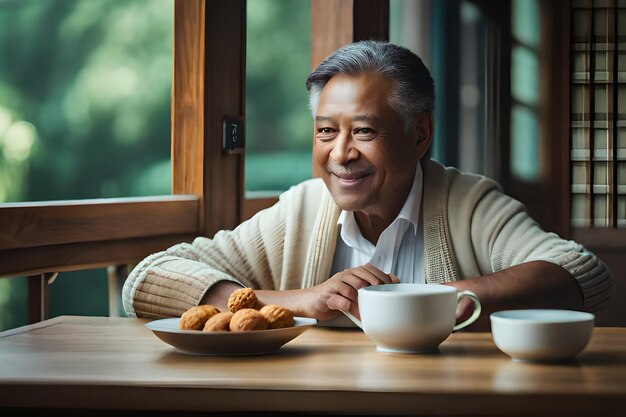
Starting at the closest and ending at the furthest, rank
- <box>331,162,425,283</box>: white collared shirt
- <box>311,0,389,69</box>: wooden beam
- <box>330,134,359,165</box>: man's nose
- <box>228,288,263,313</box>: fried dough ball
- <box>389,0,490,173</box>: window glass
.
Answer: <box>228,288,263,313</box>: fried dough ball
<box>330,134,359,165</box>: man's nose
<box>331,162,425,283</box>: white collared shirt
<box>311,0,389,69</box>: wooden beam
<box>389,0,490,173</box>: window glass

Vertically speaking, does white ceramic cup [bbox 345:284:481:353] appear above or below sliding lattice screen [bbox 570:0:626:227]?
below

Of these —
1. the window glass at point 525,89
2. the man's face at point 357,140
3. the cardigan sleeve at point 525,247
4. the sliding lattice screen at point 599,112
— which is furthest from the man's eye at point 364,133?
the window glass at point 525,89

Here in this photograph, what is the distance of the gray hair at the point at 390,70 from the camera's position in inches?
76.8

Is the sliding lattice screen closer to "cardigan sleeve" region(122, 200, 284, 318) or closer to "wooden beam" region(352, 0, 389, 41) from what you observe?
→ "wooden beam" region(352, 0, 389, 41)

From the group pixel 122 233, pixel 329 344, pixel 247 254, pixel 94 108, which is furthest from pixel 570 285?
pixel 94 108

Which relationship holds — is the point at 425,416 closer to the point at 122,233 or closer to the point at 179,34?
the point at 122,233

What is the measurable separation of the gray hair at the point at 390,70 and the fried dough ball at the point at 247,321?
823 millimetres

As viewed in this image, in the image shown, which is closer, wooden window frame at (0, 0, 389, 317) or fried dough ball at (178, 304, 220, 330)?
fried dough ball at (178, 304, 220, 330)

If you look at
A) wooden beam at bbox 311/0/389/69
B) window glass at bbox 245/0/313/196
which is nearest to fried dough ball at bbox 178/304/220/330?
window glass at bbox 245/0/313/196

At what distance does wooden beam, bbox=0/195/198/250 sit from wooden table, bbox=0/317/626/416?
0.66 m

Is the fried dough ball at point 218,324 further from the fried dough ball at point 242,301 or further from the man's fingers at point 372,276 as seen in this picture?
the man's fingers at point 372,276

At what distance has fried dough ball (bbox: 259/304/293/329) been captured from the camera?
4.24 ft

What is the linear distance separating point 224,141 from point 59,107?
1.82 ft

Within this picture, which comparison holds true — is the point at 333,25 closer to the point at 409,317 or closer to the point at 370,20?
the point at 370,20
